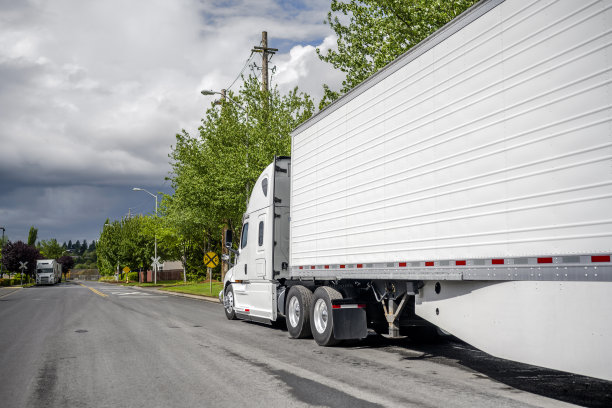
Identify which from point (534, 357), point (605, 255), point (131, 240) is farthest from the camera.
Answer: point (131, 240)

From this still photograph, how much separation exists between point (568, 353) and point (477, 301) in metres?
1.38

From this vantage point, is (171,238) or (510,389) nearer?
(510,389)

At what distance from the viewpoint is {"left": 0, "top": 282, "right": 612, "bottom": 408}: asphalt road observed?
19.5 ft

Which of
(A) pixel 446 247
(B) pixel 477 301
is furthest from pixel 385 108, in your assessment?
(B) pixel 477 301

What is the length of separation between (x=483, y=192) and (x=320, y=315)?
16.2ft

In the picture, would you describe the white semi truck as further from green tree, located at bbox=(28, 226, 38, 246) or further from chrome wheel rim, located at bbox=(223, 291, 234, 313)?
green tree, located at bbox=(28, 226, 38, 246)

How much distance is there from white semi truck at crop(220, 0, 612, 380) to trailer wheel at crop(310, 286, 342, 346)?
40 millimetres

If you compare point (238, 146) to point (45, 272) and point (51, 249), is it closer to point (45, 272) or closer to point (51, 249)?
point (45, 272)

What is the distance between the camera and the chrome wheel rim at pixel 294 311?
1107 cm

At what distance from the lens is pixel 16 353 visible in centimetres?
941

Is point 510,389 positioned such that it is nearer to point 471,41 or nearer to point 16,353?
point 471,41

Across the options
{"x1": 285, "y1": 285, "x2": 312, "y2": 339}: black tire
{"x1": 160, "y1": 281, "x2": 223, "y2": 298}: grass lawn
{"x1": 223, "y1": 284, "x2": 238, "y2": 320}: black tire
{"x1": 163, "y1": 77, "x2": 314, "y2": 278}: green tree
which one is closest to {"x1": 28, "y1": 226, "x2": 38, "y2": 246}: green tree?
{"x1": 160, "y1": 281, "x2": 223, "y2": 298}: grass lawn

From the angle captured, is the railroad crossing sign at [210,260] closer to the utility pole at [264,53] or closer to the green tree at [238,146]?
the green tree at [238,146]

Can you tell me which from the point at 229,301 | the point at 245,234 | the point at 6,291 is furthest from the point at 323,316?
the point at 6,291
